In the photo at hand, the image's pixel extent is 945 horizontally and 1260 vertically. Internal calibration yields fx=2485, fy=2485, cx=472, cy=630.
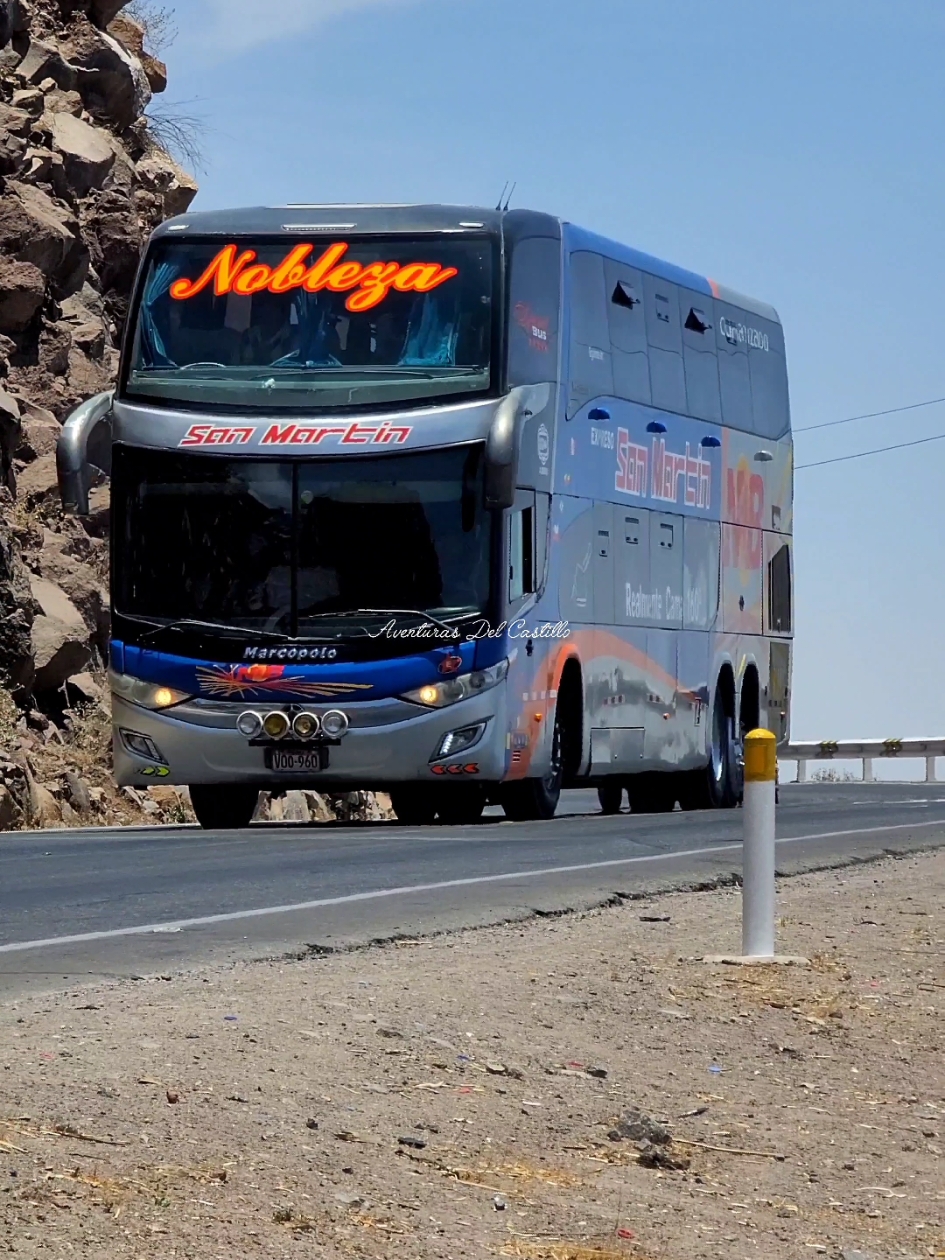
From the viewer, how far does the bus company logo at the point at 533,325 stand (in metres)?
21.2

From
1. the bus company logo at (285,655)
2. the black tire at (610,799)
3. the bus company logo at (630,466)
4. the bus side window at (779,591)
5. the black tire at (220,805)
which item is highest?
the bus company logo at (630,466)

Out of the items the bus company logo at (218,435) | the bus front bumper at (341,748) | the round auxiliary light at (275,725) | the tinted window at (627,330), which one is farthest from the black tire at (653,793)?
the bus company logo at (218,435)

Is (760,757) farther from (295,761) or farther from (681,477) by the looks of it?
(681,477)

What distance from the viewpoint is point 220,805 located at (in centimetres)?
2314

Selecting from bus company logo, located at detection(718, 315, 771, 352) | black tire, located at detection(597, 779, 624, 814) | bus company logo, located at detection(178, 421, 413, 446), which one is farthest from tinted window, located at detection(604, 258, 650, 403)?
black tire, located at detection(597, 779, 624, 814)

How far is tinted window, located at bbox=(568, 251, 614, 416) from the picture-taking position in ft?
73.8

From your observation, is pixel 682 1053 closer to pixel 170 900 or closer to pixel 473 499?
pixel 170 900

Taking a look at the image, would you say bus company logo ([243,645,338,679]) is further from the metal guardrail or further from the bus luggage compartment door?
the metal guardrail

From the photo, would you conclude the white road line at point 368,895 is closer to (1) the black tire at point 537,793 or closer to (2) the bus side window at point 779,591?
(1) the black tire at point 537,793

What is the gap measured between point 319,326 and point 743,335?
8.11m

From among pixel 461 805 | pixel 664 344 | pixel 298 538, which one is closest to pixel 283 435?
pixel 298 538

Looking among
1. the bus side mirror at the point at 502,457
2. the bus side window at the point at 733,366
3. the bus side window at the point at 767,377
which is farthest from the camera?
the bus side window at the point at 767,377

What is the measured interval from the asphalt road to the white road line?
12 millimetres

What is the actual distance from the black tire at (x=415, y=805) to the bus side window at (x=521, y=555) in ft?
8.82
